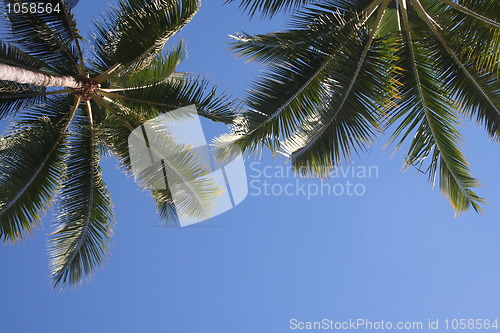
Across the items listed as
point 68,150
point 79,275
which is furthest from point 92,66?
point 79,275

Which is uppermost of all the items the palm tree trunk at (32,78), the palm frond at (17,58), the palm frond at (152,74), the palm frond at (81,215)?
the palm frond at (17,58)

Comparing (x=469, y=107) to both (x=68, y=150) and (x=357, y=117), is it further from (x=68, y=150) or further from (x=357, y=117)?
(x=68, y=150)

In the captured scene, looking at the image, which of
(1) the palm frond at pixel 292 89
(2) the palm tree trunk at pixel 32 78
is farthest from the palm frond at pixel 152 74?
(1) the palm frond at pixel 292 89

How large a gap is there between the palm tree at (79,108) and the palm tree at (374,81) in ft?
5.00

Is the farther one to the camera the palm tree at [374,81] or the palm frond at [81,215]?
the palm frond at [81,215]

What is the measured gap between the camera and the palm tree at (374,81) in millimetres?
8031

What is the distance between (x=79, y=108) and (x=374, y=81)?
5183 mm

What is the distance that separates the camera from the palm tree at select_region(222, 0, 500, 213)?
803 cm

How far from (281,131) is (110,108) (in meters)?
3.16
